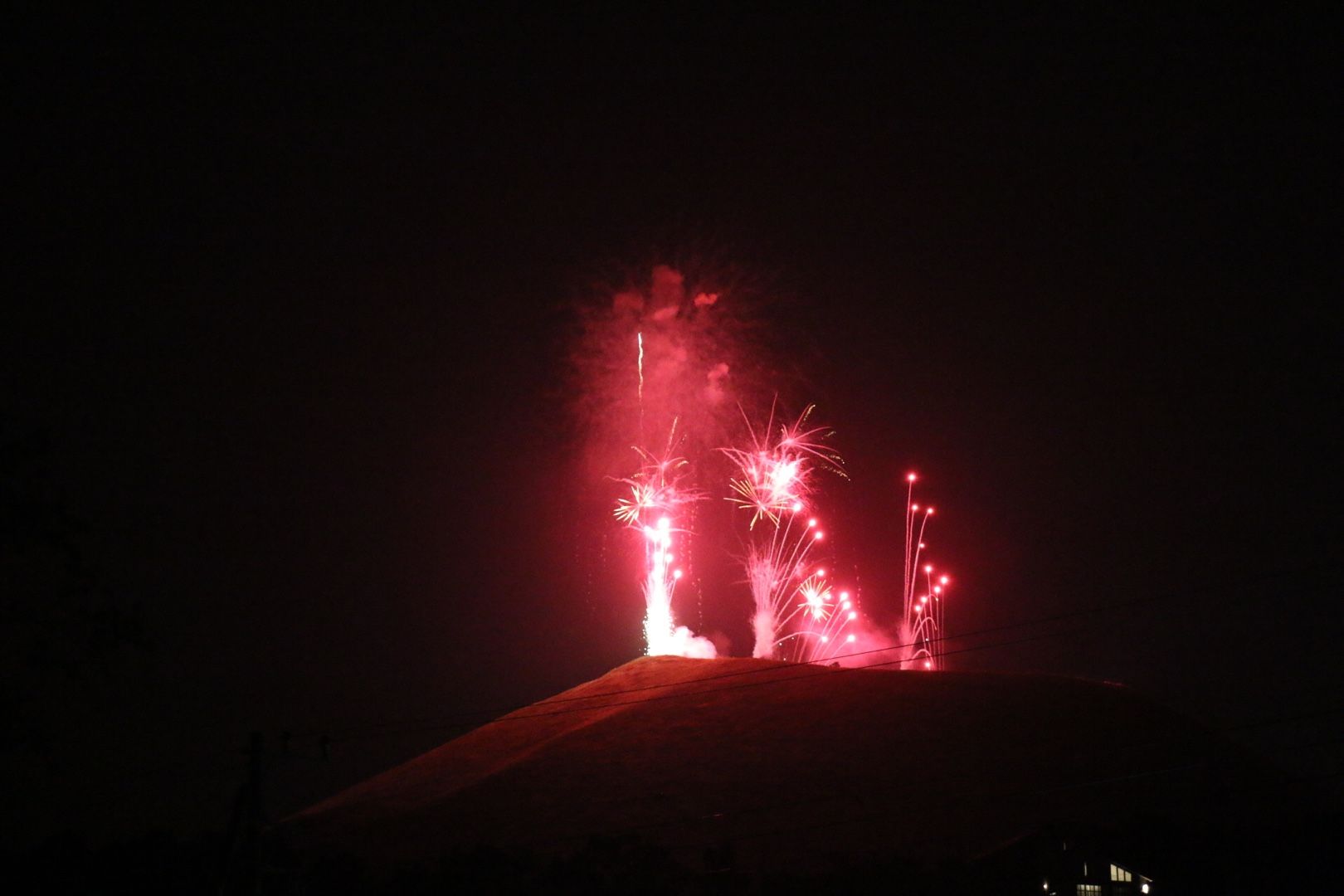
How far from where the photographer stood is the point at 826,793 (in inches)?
2140

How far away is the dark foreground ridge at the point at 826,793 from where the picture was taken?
4350 cm

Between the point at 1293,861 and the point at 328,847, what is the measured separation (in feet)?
136

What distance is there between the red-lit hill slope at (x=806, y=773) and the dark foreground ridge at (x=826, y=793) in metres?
0.14

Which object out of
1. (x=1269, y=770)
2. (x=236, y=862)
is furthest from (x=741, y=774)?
(x=236, y=862)

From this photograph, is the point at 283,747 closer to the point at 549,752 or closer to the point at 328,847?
the point at 328,847

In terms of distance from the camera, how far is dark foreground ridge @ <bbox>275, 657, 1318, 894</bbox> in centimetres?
4350

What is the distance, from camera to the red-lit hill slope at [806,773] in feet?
163

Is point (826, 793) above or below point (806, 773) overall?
below

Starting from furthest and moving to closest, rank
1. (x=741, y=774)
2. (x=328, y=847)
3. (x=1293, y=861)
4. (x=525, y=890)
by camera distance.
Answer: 1. (x=741, y=774)
2. (x=328, y=847)
3. (x=525, y=890)
4. (x=1293, y=861)

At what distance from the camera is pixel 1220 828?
4638cm

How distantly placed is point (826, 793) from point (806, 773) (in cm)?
299

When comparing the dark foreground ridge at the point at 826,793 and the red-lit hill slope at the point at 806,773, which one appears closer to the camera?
the dark foreground ridge at the point at 826,793

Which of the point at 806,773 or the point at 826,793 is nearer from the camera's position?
the point at 826,793

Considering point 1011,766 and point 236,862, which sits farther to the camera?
point 1011,766
